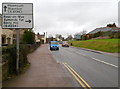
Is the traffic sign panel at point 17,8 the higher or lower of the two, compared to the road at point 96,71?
higher

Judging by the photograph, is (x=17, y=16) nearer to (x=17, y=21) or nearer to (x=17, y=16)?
(x=17, y=16)

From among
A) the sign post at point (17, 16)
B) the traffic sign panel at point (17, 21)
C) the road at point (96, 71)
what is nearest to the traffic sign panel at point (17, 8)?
the sign post at point (17, 16)

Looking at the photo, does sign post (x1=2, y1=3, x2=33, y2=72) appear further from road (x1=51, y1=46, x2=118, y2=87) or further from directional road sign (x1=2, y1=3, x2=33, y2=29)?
road (x1=51, y1=46, x2=118, y2=87)

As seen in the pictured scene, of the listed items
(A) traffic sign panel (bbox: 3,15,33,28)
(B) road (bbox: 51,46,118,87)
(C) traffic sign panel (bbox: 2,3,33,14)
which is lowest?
(B) road (bbox: 51,46,118,87)

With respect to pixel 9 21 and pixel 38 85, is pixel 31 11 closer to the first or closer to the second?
pixel 9 21

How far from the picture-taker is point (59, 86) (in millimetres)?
6480

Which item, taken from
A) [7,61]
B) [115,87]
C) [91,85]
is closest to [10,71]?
[7,61]

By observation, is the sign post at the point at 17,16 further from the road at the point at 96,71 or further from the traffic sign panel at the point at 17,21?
the road at the point at 96,71

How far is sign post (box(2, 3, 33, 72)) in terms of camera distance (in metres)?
8.59

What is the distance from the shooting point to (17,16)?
28.4 ft

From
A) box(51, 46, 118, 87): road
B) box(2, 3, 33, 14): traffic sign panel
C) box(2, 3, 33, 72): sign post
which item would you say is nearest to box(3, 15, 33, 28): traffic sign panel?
box(2, 3, 33, 72): sign post

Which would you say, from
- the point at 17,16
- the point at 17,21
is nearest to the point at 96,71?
the point at 17,21

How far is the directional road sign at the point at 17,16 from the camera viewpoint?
8.59m

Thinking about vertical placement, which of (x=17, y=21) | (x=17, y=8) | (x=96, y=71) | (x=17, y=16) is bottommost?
(x=96, y=71)
